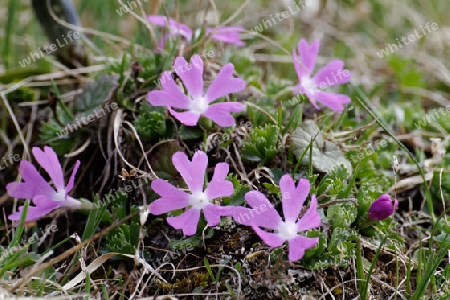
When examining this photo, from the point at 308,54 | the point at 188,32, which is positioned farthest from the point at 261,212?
the point at 188,32

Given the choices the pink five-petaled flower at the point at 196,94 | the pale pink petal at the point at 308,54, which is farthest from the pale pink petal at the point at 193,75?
the pale pink petal at the point at 308,54

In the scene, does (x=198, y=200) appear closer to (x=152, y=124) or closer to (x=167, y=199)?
(x=167, y=199)

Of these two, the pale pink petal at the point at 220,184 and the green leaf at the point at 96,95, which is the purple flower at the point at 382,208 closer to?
the pale pink petal at the point at 220,184

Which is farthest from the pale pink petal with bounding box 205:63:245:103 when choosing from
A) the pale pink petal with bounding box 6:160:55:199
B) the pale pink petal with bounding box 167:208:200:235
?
the pale pink petal with bounding box 6:160:55:199

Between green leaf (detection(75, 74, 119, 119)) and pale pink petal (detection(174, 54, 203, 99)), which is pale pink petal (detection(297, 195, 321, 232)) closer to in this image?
pale pink petal (detection(174, 54, 203, 99))

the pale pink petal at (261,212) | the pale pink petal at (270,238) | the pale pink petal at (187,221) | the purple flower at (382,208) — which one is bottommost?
the purple flower at (382,208)
